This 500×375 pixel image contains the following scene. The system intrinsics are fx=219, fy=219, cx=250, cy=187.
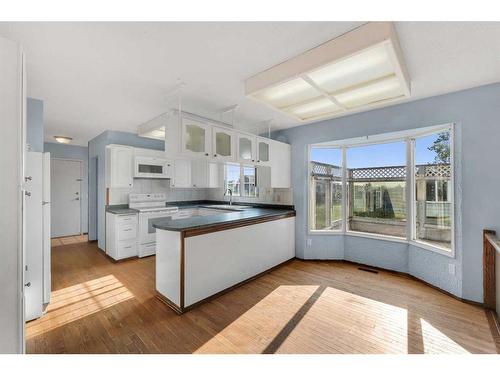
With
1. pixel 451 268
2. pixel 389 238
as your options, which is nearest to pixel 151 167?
pixel 389 238

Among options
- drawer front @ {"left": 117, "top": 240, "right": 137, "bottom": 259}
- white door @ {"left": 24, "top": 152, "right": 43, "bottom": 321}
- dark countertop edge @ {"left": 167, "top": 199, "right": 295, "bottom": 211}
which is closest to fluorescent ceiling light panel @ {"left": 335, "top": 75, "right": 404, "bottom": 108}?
dark countertop edge @ {"left": 167, "top": 199, "right": 295, "bottom": 211}

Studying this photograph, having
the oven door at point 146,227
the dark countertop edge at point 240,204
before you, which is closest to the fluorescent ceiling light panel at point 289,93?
the dark countertop edge at point 240,204

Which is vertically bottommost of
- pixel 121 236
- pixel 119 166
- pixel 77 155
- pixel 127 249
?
pixel 127 249

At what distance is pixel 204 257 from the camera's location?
2.48 m

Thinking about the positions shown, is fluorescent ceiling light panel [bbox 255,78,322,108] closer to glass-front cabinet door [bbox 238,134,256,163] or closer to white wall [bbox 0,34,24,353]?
glass-front cabinet door [bbox 238,134,256,163]

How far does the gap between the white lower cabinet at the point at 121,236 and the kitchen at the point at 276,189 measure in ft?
0.07

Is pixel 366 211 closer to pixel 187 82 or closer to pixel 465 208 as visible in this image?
pixel 465 208

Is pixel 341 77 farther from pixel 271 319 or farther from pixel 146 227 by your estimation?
pixel 146 227

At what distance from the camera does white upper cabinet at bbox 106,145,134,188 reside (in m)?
4.12

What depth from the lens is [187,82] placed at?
2316 mm

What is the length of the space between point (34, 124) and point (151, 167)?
6.89ft

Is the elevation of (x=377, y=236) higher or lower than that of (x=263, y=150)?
lower

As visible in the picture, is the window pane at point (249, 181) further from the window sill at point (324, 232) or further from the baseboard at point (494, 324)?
the baseboard at point (494, 324)
